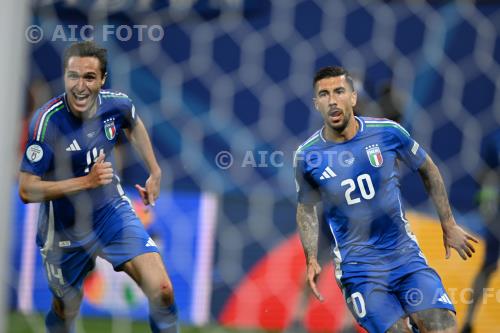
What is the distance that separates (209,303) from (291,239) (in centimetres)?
72

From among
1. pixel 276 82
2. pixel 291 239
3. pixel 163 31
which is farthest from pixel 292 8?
pixel 291 239

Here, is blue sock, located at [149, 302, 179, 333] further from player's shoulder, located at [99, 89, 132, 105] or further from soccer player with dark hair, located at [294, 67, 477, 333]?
player's shoulder, located at [99, 89, 132, 105]

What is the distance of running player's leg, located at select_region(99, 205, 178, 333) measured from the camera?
399 centimetres

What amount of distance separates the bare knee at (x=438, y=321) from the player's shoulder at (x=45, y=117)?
1792mm

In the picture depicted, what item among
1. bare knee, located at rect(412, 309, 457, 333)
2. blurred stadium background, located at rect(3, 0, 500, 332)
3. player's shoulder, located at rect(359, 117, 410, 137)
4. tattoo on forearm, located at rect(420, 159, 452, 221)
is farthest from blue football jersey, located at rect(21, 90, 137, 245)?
blurred stadium background, located at rect(3, 0, 500, 332)

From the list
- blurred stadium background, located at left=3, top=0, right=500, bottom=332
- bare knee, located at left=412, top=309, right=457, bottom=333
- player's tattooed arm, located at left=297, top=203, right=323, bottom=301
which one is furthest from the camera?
→ blurred stadium background, located at left=3, top=0, right=500, bottom=332

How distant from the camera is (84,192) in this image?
4145mm

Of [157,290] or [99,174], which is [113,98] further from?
[157,290]

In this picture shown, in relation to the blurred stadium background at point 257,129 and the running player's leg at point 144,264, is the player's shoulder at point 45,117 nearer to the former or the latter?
the running player's leg at point 144,264

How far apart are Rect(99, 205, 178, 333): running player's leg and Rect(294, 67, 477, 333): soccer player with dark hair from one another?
0.66m

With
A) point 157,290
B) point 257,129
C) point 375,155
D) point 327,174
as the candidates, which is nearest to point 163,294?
point 157,290

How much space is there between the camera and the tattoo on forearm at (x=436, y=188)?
12.8 feet

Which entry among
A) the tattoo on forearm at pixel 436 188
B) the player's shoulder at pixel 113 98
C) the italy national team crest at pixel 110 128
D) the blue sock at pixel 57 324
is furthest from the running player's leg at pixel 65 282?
the tattoo on forearm at pixel 436 188

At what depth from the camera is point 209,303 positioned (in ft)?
20.5
